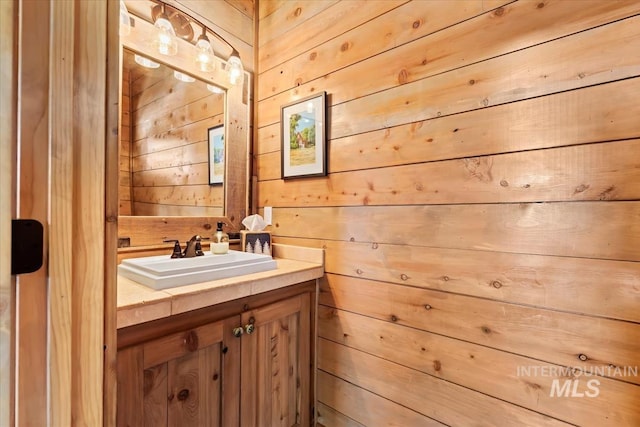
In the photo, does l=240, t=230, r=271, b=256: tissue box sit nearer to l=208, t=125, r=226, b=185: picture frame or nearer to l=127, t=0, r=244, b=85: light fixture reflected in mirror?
l=208, t=125, r=226, b=185: picture frame

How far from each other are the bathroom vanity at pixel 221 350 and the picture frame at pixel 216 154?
63 cm

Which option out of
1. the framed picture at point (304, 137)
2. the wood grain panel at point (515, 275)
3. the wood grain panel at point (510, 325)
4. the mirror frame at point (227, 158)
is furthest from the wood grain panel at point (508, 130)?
the mirror frame at point (227, 158)

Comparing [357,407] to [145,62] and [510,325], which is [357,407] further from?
[145,62]

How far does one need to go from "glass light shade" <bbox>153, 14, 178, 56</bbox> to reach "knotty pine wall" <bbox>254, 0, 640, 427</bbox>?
2.19 feet

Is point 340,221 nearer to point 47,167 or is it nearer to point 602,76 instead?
point 602,76

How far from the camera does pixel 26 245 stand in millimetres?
425

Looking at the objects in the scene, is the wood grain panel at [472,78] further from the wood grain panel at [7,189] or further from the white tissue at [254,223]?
the wood grain panel at [7,189]

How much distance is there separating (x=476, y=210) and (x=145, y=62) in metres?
1.61

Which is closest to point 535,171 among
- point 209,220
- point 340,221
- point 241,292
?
point 340,221

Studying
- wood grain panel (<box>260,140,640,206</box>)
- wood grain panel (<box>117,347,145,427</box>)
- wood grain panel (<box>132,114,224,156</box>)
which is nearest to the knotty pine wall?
wood grain panel (<box>260,140,640,206</box>)

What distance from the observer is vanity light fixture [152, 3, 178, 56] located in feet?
4.58

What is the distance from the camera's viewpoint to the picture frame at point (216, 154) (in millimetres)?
1674

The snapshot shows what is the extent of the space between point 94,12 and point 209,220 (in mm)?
1244

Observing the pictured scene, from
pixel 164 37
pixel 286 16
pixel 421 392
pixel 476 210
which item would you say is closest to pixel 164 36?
pixel 164 37
